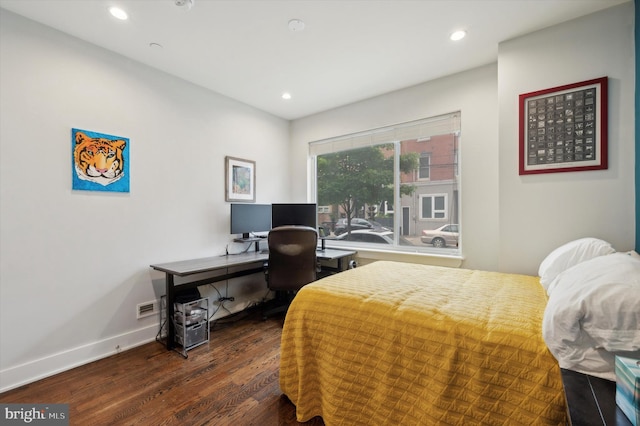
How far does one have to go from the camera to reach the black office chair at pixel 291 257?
2928 mm

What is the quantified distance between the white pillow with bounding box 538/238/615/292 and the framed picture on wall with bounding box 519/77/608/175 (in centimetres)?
69

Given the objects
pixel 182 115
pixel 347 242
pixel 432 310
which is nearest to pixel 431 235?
pixel 347 242

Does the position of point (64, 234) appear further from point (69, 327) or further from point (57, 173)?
point (69, 327)

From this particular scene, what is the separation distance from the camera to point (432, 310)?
4.48ft

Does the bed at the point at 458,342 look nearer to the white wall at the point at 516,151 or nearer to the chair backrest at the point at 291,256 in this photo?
the white wall at the point at 516,151

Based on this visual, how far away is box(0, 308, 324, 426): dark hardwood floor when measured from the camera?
166 cm

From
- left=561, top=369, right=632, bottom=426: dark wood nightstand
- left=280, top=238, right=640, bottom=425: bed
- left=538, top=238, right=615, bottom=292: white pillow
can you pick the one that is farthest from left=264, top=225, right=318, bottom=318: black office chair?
left=561, top=369, right=632, bottom=426: dark wood nightstand

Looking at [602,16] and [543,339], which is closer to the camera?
[543,339]

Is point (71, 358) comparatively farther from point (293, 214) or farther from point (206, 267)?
point (293, 214)

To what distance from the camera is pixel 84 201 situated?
2312mm

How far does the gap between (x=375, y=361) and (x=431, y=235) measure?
2128 millimetres

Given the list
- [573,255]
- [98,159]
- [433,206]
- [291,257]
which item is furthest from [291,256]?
[573,255]

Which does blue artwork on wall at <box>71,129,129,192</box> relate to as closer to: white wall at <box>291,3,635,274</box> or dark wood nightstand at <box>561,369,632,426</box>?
white wall at <box>291,3,635,274</box>

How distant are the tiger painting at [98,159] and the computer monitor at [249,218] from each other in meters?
1.18
